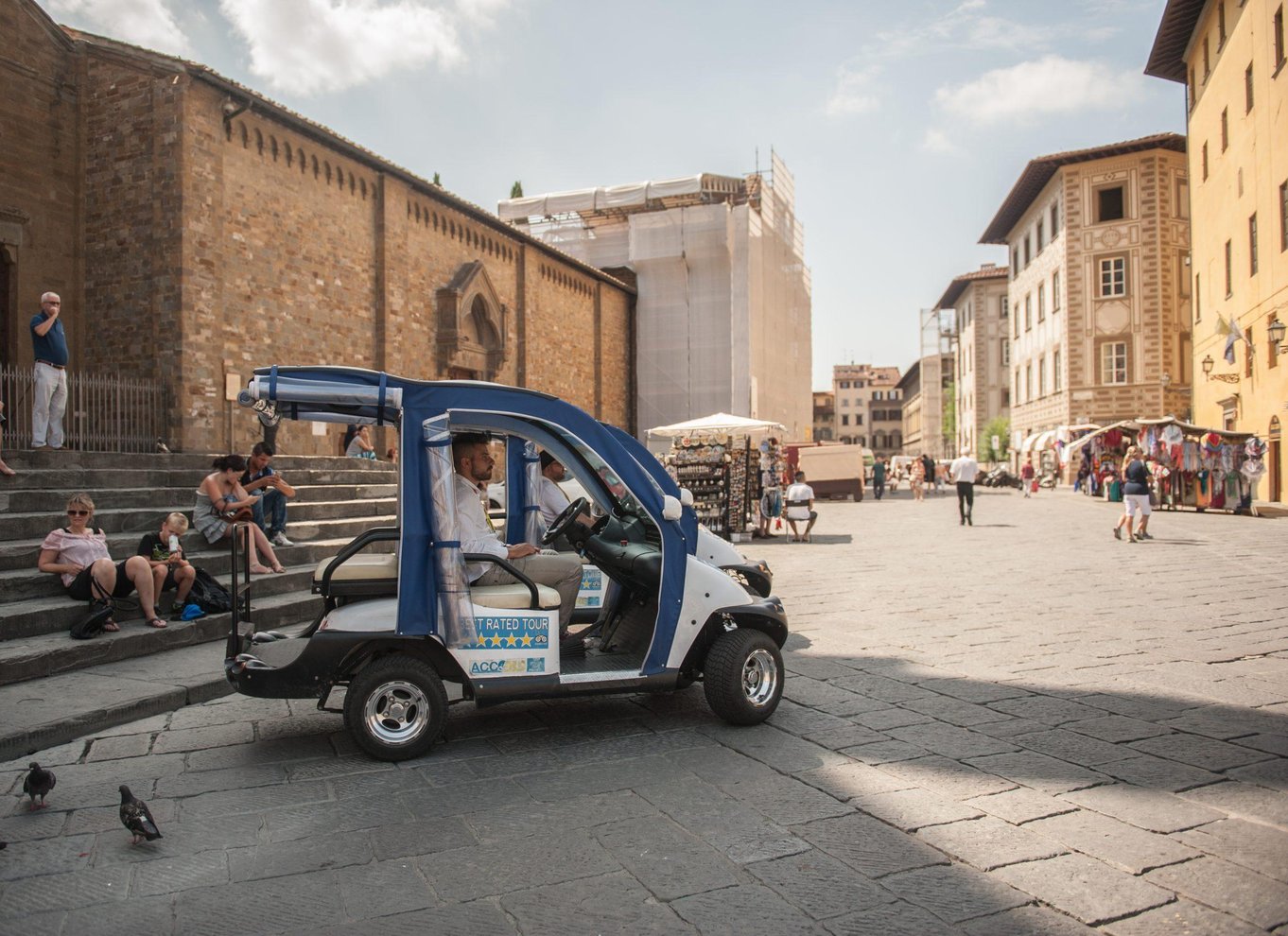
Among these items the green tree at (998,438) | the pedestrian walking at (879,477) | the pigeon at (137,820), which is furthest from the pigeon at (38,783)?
the green tree at (998,438)

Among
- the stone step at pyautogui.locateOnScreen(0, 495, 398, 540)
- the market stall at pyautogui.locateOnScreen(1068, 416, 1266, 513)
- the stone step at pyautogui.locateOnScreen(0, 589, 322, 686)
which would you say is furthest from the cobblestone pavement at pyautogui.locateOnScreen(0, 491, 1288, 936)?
the market stall at pyautogui.locateOnScreen(1068, 416, 1266, 513)

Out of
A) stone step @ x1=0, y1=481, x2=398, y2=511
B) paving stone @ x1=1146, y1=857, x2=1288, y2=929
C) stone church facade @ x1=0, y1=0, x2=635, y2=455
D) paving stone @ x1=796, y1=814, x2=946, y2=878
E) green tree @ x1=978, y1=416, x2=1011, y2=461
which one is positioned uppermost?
stone church facade @ x1=0, y1=0, x2=635, y2=455

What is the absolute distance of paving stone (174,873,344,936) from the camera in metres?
2.76

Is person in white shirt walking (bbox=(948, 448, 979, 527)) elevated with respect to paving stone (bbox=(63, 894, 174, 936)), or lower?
elevated

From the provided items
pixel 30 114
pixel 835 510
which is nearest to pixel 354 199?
pixel 30 114

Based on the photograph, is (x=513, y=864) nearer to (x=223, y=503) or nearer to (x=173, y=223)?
(x=223, y=503)

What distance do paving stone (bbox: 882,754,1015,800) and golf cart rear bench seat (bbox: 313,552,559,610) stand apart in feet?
5.92

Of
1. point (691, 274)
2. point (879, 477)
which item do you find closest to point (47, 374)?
point (691, 274)

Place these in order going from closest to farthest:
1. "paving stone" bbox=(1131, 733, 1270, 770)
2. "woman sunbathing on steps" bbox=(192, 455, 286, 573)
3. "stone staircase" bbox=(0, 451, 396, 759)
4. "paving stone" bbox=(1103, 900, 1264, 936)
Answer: "paving stone" bbox=(1103, 900, 1264, 936), "paving stone" bbox=(1131, 733, 1270, 770), "stone staircase" bbox=(0, 451, 396, 759), "woman sunbathing on steps" bbox=(192, 455, 286, 573)

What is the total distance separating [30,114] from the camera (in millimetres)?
13633

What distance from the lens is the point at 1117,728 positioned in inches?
181

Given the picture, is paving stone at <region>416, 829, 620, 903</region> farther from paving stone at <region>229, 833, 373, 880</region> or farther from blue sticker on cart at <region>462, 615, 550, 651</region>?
blue sticker on cart at <region>462, 615, 550, 651</region>

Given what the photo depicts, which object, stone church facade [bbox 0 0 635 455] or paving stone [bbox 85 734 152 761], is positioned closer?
paving stone [bbox 85 734 152 761]

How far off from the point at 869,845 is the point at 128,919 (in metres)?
2.39
